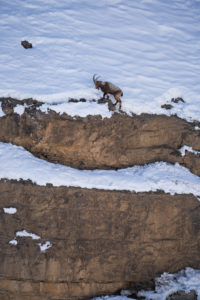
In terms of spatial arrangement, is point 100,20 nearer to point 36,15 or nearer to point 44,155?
point 36,15

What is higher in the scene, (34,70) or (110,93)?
(34,70)

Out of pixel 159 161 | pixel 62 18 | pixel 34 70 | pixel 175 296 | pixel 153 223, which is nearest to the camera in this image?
pixel 175 296

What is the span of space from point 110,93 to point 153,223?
3.30m

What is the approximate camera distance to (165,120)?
33.9 feet

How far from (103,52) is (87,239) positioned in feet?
19.9

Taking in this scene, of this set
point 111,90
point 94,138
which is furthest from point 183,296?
point 111,90

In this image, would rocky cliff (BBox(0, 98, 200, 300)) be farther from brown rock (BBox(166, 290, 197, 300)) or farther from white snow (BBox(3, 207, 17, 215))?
brown rock (BBox(166, 290, 197, 300))

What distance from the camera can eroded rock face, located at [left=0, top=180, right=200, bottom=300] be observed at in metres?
9.00

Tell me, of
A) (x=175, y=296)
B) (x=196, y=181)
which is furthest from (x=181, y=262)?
(x=196, y=181)

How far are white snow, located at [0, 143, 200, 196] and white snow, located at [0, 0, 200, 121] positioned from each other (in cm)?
142

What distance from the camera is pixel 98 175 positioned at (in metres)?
9.73

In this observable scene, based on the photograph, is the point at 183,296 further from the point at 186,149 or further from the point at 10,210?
the point at 10,210

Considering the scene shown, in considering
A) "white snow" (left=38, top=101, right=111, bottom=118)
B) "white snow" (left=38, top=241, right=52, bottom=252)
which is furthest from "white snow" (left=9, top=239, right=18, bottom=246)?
"white snow" (left=38, top=101, right=111, bottom=118)

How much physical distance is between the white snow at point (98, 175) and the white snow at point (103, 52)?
1422 mm
